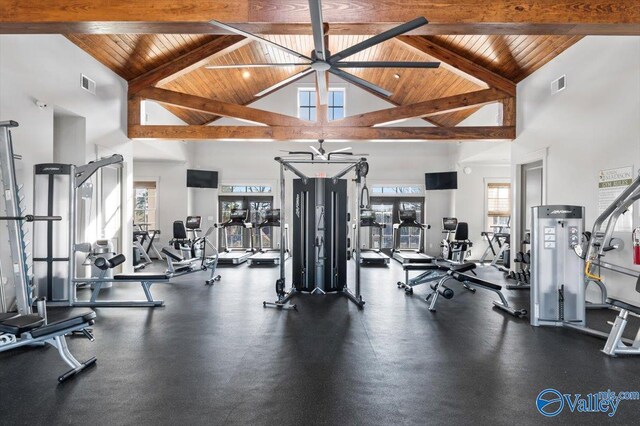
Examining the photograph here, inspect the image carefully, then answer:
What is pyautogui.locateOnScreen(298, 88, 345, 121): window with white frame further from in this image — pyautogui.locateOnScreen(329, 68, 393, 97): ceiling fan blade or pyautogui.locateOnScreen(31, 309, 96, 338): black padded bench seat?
pyautogui.locateOnScreen(31, 309, 96, 338): black padded bench seat

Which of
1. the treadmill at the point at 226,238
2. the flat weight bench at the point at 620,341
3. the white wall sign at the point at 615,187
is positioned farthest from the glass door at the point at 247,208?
the flat weight bench at the point at 620,341

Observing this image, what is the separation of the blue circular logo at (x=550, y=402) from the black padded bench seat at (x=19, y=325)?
3627 millimetres

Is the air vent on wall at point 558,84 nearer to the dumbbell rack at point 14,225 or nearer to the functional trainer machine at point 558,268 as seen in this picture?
the functional trainer machine at point 558,268

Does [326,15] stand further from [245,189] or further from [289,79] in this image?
[245,189]

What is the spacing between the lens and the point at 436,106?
7656mm

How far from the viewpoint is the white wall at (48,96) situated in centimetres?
461

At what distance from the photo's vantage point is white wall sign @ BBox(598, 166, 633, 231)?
4.78m

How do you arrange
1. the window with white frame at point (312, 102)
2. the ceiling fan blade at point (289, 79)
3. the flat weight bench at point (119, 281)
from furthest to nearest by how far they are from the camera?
the window with white frame at point (312, 102)
the flat weight bench at point (119, 281)
the ceiling fan blade at point (289, 79)

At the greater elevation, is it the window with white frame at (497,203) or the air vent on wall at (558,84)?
the air vent on wall at (558,84)

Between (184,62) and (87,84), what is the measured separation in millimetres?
2079

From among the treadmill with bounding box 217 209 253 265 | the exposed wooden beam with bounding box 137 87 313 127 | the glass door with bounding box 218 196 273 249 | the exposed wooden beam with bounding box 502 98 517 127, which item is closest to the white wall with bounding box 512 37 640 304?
the exposed wooden beam with bounding box 502 98 517 127

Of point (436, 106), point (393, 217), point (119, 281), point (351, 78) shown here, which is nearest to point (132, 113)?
point (119, 281)

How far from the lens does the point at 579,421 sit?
7.59 feet

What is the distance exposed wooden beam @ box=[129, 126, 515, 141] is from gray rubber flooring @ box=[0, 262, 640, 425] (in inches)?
160
